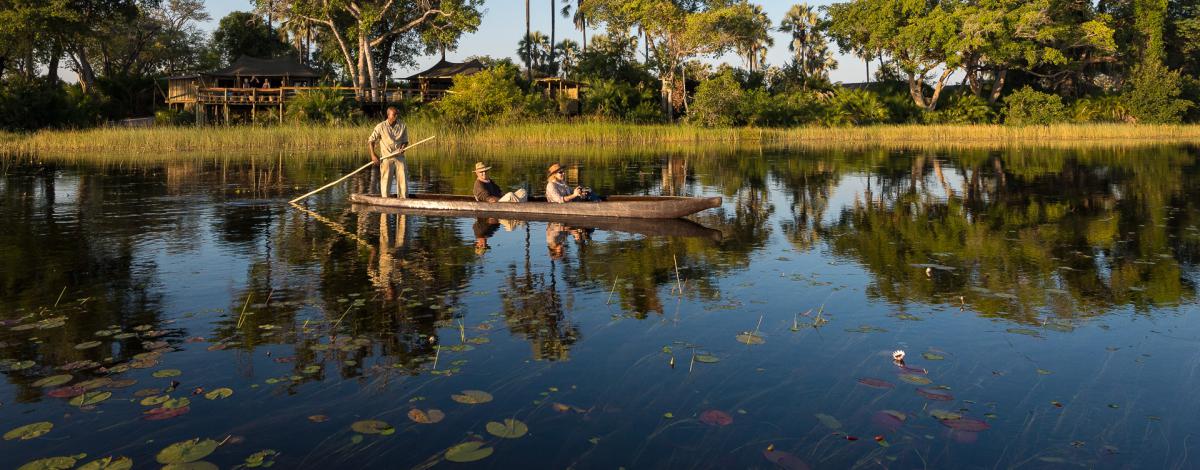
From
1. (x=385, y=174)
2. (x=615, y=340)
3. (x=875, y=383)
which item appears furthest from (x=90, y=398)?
(x=385, y=174)

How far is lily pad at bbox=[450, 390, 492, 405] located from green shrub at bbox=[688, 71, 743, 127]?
136 feet

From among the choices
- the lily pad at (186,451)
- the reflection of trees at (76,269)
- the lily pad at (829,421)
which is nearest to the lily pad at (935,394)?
the lily pad at (829,421)

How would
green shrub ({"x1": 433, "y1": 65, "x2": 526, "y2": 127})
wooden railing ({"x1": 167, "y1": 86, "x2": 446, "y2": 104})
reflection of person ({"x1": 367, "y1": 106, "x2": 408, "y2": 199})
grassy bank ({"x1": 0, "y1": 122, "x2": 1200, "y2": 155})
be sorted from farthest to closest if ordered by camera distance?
wooden railing ({"x1": 167, "y1": 86, "x2": 446, "y2": 104}) < green shrub ({"x1": 433, "y1": 65, "x2": 526, "y2": 127}) < grassy bank ({"x1": 0, "y1": 122, "x2": 1200, "y2": 155}) < reflection of person ({"x1": 367, "y1": 106, "x2": 408, "y2": 199})

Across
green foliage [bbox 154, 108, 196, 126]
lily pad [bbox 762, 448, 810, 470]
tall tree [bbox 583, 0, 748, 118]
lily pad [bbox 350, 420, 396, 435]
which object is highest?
tall tree [bbox 583, 0, 748, 118]

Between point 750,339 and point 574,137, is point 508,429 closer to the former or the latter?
point 750,339

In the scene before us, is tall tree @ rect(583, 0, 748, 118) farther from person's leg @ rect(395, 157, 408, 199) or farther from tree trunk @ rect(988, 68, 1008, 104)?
person's leg @ rect(395, 157, 408, 199)

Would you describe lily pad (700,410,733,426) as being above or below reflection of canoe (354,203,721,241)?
below

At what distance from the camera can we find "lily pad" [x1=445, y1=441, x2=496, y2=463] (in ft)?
15.1

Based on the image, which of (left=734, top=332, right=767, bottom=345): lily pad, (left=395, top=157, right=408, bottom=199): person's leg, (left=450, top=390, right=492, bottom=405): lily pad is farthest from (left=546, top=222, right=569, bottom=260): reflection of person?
(left=450, top=390, right=492, bottom=405): lily pad

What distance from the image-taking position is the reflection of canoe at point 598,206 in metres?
13.2

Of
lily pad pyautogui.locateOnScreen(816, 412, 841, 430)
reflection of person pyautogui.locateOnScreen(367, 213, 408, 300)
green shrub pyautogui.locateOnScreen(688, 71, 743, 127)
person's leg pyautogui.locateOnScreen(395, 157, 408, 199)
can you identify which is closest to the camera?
lily pad pyautogui.locateOnScreen(816, 412, 841, 430)

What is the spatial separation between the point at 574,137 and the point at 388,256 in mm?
32269

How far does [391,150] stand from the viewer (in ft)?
50.9

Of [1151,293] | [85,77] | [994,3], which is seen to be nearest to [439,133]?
Result: [85,77]
